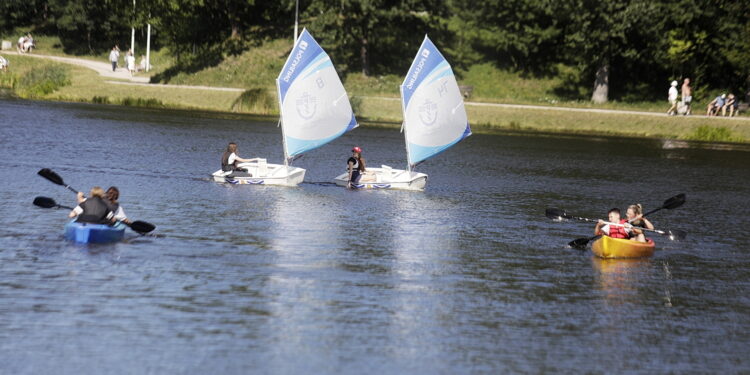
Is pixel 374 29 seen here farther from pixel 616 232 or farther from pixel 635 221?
pixel 616 232

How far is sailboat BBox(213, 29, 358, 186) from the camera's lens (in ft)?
165

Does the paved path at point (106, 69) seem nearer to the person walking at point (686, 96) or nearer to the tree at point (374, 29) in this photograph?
the tree at point (374, 29)

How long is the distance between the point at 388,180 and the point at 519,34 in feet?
179

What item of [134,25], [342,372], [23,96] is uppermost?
[134,25]

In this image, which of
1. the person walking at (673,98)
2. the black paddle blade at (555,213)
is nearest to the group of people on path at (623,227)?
the black paddle blade at (555,213)

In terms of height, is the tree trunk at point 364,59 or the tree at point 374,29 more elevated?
the tree at point 374,29

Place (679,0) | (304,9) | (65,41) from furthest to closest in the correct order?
(65,41)
(304,9)
(679,0)

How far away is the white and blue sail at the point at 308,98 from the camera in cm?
5048

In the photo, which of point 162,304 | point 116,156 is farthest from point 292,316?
point 116,156

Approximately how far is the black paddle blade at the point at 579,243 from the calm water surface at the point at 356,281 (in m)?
0.39

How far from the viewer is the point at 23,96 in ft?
318

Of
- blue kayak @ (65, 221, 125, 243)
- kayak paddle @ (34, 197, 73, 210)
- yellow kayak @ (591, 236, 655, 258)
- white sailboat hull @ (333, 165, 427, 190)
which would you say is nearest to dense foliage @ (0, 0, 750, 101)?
white sailboat hull @ (333, 165, 427, 190)

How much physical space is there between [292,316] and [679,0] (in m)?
72.1

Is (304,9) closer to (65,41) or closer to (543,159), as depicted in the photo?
(65,41)
